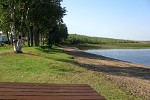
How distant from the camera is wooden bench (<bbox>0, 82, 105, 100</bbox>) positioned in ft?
22.4

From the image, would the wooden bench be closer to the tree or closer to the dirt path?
the dirt path

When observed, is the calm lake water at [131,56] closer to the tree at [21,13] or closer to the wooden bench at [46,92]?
the tree at [21,13]

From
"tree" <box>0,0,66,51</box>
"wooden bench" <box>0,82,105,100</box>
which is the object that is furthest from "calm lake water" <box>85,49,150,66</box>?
"wooden bench" <box>0,82,105,100</box>

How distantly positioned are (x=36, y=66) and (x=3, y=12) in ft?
60.0

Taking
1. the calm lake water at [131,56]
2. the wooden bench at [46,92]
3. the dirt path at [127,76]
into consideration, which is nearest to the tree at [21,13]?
the dirt path at [127,76]

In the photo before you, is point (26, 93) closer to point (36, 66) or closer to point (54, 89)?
point (54, 89)

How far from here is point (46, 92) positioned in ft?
24.0

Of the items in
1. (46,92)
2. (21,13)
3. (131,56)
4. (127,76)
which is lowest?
(131,56)

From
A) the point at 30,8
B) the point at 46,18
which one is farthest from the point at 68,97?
the point at 46,18

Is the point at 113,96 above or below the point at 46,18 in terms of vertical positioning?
below

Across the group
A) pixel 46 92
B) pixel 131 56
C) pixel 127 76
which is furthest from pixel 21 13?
pixel 131 56

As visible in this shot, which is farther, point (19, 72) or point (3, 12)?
point (3, 12)

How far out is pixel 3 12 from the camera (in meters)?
39.0

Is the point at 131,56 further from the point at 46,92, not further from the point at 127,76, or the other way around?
the point at 46,92
